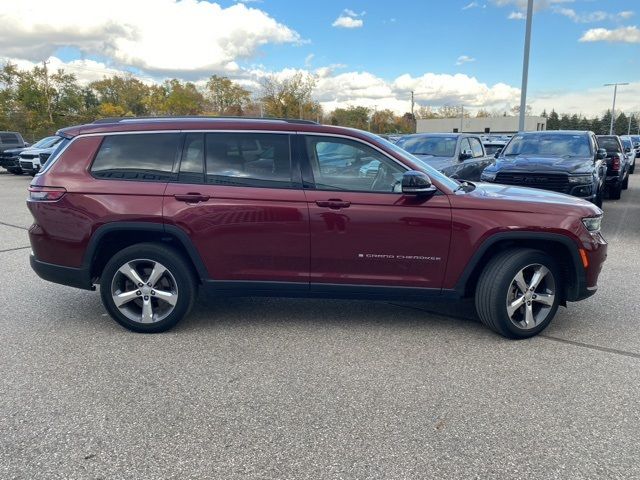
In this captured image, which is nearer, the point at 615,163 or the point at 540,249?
the point at 540,249

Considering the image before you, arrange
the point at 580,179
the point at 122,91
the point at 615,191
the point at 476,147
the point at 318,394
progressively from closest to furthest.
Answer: the point at 318,394 → the point at 580,179 → the point at 476,147 → the point at 615,191 → the point at 122,91

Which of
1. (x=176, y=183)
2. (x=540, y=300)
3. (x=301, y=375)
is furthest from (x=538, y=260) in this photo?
(x=176, y=183)

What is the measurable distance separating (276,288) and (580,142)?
8521 mm

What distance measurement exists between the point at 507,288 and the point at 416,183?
1.15 m

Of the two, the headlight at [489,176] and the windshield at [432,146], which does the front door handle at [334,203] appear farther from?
the windshield at [432,146]

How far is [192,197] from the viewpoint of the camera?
4.22 meters

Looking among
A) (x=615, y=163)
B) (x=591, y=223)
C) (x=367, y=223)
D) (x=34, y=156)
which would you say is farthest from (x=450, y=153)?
(x=34, y=156)

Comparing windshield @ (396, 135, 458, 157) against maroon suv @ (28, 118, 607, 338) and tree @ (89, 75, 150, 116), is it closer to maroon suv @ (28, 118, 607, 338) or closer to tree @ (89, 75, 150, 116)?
maroon suv @ (28, 118, 607, 338)

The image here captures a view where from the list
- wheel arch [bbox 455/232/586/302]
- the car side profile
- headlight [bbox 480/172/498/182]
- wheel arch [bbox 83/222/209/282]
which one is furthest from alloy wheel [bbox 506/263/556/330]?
the car side profile

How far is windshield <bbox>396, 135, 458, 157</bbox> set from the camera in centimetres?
1099

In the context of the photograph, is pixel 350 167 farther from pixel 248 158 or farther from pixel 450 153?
pixel 450 153

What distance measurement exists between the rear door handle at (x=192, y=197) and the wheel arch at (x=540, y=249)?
2224mm

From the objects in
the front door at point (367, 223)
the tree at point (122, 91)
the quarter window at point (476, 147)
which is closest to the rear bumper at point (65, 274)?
the front door at point (367, 223)

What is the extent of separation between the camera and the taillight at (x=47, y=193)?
434 centimetres
